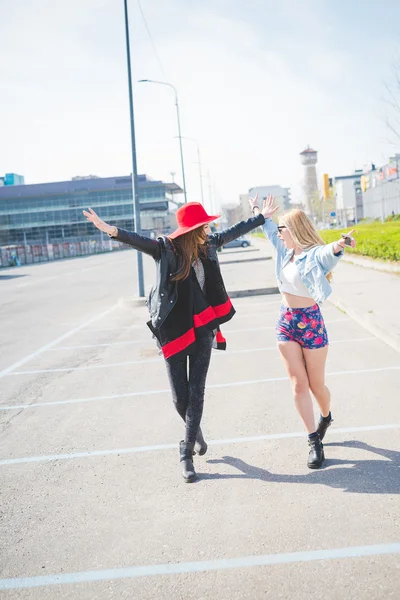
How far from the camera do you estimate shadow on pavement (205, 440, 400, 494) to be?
3797 mm

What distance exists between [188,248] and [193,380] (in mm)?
948

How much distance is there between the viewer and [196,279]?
A: 165 inches

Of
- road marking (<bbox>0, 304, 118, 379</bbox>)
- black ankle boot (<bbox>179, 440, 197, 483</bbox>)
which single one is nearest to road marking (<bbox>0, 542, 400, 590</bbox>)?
black ankle boot (<bbox>179, 440, 197, 483</bbox>)

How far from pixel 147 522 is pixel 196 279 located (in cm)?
163

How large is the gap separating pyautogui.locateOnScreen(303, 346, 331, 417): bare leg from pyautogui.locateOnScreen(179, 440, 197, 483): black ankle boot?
1.00m

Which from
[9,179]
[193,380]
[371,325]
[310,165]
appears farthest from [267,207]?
[310,165]

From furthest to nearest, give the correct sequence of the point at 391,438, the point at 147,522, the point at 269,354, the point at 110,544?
the point at 269,354 → the point at 391,438 → the point at 147,522 → the point at 110,544

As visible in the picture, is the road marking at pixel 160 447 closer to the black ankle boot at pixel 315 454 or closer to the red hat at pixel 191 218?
the black ankle boot at pixel 315 454

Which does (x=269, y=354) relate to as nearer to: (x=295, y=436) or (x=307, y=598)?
(x=295, y=436)

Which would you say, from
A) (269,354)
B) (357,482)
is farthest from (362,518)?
(269,354)

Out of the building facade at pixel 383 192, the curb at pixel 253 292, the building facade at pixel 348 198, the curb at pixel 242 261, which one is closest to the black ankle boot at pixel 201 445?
the curb at pixel 253 292

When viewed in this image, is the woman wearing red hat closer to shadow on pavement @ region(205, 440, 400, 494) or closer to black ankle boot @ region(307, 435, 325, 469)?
shadow on pavement @ region(205, 440, 400, 494)

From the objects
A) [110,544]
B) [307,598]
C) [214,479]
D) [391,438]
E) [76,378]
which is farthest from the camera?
[76,378]

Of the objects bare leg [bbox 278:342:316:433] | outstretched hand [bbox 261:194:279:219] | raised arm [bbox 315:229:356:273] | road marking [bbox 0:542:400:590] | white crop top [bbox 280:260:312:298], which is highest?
outstretched hand [bbox 261:194:279:219]
